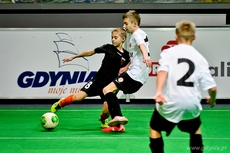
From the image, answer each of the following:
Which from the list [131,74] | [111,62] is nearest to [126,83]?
[131,74]

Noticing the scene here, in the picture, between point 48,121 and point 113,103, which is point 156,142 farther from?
point 48,121

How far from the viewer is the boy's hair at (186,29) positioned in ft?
14.8

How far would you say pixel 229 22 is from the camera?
12406 millimetres

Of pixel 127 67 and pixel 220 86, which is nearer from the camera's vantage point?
pixel 127 67

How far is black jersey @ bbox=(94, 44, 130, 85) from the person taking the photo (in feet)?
25.3

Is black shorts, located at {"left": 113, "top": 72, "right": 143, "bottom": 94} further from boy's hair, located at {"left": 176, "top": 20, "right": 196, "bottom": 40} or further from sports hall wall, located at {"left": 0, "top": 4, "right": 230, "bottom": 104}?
sports hall wall, located at {"left": 0, "top": 4, "right": 230, "bottom": 104}

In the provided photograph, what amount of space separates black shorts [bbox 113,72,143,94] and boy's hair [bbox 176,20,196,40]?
2.83 m

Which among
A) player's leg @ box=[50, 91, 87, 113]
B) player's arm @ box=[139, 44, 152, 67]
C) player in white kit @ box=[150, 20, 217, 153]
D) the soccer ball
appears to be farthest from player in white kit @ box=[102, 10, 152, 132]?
player in white kit @ box=[150, 20, 217, 153]

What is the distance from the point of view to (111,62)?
776cm

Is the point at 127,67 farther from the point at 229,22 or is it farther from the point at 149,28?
the point at 229,22

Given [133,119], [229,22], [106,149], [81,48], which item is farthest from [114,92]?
[229,22]

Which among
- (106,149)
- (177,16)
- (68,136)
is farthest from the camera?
(177,16)

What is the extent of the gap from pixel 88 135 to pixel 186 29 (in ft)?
10.8

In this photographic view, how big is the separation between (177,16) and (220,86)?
2016 millimetres
